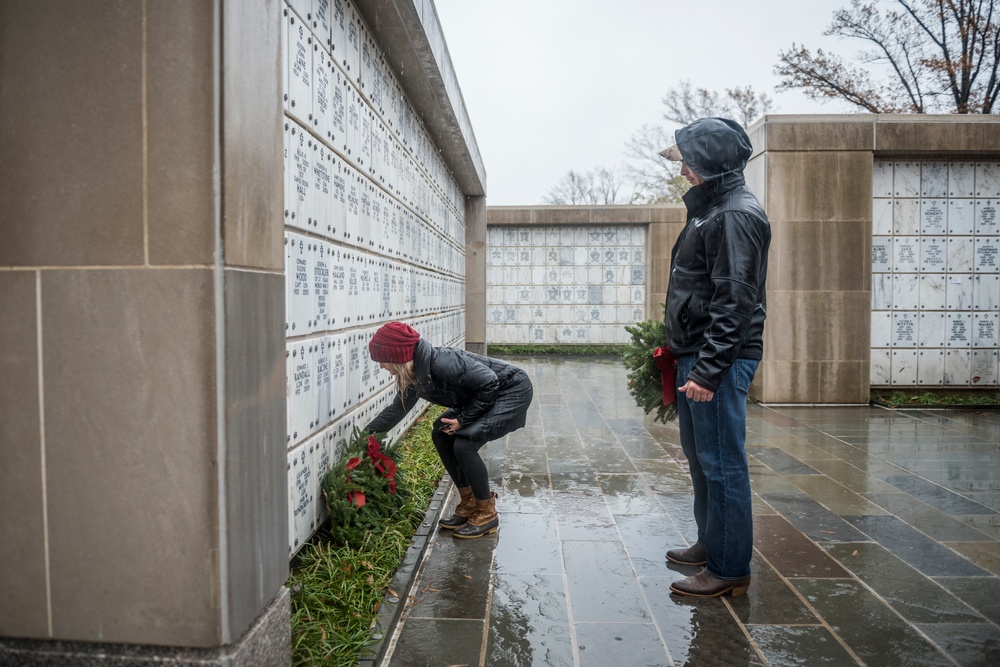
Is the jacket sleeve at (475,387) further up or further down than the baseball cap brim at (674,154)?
further down

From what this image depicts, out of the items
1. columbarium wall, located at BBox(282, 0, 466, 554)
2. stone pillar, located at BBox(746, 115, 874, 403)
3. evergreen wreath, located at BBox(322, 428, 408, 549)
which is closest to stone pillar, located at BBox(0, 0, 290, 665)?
columbarium wall, located at BBox(282, 0, 466, 554)

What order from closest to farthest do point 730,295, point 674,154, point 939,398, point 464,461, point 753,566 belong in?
point 730,295
point 674,154
point 753,566
point 464,461
point 939,398

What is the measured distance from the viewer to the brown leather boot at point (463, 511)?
4023 millimetres

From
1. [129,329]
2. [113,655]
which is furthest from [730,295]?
[113,655]

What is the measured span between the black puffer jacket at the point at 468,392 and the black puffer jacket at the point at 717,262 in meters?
1.05

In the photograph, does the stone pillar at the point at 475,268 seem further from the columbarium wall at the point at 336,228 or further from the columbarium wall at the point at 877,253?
the columbarium wall at the point at 336,228

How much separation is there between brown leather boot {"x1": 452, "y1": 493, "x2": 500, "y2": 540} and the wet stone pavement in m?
0.07

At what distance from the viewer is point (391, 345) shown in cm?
369

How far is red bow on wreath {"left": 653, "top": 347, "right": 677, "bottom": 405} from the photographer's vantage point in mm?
3525

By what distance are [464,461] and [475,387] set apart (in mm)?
381

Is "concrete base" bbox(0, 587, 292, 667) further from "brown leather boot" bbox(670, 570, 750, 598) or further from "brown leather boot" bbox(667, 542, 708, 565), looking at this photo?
"brown leather boot" bbox(667, 542, 708, 565)

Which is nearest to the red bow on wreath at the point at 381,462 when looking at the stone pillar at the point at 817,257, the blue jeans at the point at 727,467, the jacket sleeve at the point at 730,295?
the blue jeans at the point at 727,467

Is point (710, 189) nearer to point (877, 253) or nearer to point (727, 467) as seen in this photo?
point (727, 467)

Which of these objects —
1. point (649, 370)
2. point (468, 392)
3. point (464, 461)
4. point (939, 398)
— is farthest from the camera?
point (939, 398)
